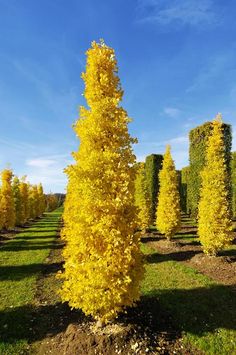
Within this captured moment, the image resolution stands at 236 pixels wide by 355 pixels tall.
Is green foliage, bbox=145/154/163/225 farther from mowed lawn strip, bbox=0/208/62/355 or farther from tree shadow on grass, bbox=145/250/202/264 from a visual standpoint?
tree shadow on grass, bbox=145/250/202/264

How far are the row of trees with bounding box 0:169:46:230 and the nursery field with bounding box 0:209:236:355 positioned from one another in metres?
19.1

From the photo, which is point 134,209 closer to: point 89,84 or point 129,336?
point 129,336

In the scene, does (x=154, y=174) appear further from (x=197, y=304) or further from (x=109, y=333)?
(x=109, y=333)

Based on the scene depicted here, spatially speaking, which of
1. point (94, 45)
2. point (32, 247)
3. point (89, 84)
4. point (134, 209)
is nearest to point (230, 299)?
point (134, 209)

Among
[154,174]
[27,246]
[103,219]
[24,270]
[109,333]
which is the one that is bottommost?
[109,333]

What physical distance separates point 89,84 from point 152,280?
32.0 feet

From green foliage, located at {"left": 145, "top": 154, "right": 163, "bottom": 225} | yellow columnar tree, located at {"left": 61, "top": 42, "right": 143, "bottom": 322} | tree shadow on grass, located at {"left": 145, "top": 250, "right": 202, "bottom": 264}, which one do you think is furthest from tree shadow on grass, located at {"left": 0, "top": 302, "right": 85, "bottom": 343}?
green foliage, located at {"left": 145, "top": 154, "right": 163, "bottom": 225}

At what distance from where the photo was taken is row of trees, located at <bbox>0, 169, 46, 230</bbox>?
38.4 m

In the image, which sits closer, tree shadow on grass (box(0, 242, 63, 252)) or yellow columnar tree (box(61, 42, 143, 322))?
yellow columnar tree (box(61, 42, 143, 322))

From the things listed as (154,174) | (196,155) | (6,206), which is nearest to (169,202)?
(196,155)

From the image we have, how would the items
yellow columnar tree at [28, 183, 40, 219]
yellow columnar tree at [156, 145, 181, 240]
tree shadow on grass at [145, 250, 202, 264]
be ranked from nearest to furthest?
tree shadow on grass at [145, 250, 202, 264]
yellow columnar tree at [156, 145, 181, 240]
yellow columnar tree at [28, 183, 40, 219]

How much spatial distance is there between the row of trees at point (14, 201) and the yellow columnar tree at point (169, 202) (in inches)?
761

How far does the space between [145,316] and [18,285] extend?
7742 mm

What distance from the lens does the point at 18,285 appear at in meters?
16.2
